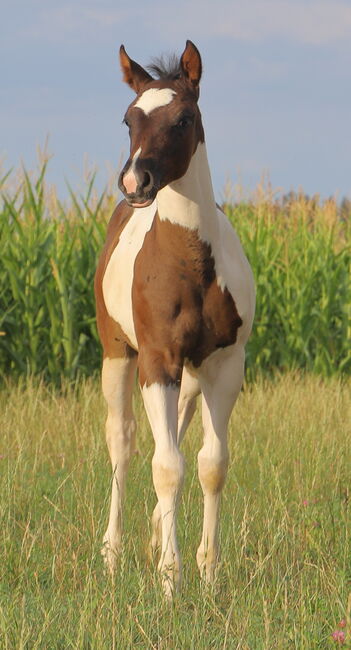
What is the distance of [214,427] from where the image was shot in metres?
5.14

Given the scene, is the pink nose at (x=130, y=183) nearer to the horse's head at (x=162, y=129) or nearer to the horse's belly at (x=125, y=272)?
the horse's head at (x=162, y=129)

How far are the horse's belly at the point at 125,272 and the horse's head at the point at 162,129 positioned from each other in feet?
2.91

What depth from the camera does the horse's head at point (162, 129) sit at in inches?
172

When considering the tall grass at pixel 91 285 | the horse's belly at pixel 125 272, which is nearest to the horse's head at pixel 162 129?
the horse's belly at pixel 125 272

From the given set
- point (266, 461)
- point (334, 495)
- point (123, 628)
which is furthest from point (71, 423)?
point (123, 628)

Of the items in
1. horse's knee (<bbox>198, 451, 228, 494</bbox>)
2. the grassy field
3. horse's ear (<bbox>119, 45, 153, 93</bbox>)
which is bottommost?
the grassy field

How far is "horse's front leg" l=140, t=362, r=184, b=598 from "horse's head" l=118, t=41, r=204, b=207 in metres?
0.96

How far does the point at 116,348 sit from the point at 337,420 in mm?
4004

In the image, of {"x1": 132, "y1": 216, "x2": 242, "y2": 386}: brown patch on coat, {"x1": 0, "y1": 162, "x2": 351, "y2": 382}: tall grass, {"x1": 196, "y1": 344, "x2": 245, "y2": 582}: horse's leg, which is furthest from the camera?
{"x1": 0, "y1": 162, "x2": 351, "y2": 382}: tall grass

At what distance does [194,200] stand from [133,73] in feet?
2.32

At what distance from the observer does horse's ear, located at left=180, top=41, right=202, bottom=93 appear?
15.6 feet

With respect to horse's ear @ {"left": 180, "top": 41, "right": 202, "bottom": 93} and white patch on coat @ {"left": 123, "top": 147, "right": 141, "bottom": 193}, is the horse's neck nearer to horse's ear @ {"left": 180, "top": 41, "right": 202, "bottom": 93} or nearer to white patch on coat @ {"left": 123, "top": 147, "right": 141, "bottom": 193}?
horse's ear @ {"left": 180, "top": 41, "right": 202, "bottom": 93}

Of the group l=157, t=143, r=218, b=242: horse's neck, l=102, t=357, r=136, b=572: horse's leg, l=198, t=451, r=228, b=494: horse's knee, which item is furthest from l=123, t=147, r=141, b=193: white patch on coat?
l=102, t=357, r=136, b=572: horse's leg

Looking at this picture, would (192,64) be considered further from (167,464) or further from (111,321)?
(167,464)
